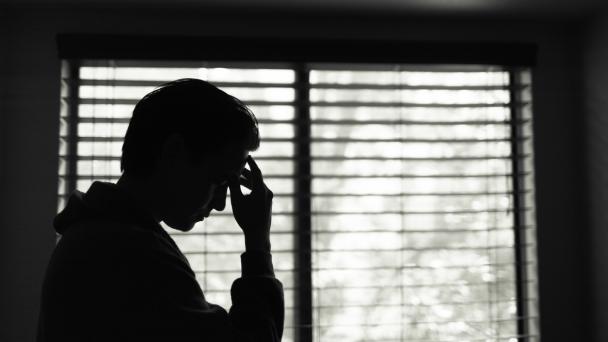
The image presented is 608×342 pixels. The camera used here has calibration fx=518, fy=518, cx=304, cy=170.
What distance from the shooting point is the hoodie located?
23.3 inches

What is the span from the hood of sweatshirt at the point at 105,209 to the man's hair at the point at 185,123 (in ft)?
0.21

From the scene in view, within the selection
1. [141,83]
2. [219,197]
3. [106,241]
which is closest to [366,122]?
[141,83]

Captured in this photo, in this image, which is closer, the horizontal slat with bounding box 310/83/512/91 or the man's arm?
the man's arm

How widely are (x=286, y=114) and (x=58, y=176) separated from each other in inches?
29.1

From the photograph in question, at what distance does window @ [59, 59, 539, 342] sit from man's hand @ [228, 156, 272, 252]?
0.78m

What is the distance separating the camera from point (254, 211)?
2.77ft

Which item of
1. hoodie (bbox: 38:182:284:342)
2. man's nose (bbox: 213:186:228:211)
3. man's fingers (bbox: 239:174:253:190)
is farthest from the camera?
man's fingers (bbox: 239:174:253:190)

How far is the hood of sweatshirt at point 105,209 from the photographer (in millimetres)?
656

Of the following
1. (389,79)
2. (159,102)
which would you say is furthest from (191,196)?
(389,79)
